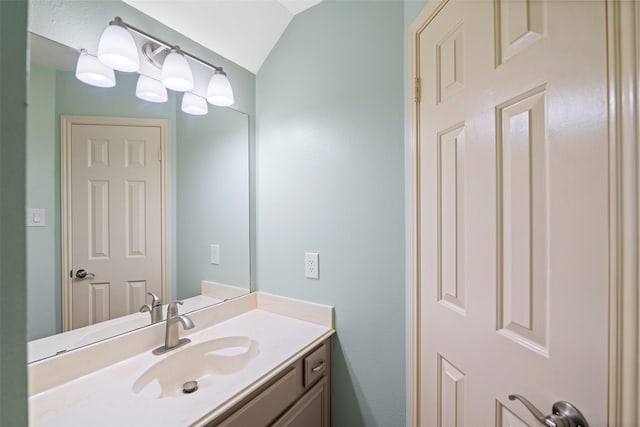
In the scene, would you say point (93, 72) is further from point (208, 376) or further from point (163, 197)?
point (208, 376)

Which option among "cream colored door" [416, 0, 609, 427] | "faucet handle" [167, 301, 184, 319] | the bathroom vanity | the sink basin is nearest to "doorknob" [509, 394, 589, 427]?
"cream colored door" [416, 0, 609, 427]

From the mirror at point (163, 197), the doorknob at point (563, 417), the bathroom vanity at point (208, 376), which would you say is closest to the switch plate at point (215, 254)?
the mirror at point (163, 197)

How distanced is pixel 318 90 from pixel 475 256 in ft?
3.51

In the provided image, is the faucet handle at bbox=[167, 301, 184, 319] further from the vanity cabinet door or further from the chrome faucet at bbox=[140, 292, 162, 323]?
the vanity cabinet door

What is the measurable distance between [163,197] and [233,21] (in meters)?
0.95

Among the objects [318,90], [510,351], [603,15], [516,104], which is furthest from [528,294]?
[318,90]

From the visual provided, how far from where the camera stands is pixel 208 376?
43.8 inches

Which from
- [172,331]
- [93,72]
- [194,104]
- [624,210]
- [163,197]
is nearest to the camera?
[624,210]

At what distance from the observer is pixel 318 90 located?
135 cm

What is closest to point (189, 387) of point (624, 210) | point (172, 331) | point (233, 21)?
point (172, 331)

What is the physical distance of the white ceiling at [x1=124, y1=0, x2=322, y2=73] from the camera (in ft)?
3.86

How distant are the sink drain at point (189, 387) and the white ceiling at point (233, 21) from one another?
152cm

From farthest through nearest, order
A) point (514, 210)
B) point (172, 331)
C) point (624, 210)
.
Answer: point (172, 331), point (514, 210), point (624, 210)

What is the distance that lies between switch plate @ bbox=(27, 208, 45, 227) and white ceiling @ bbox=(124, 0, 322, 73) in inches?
34.8
